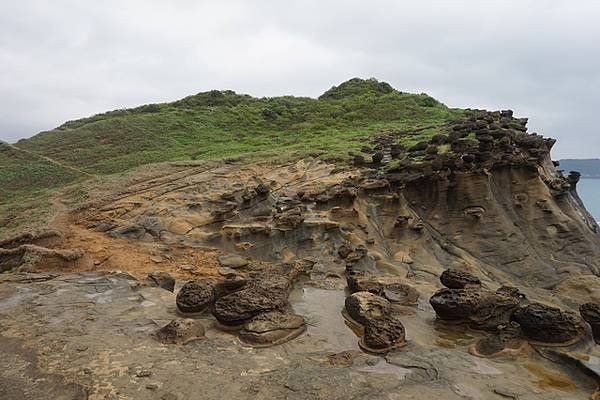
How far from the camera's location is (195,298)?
26.8 feet

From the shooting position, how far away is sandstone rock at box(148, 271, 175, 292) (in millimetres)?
9532

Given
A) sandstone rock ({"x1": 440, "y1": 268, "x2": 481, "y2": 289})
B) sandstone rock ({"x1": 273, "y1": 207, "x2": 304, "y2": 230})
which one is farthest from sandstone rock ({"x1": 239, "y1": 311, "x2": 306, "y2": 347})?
sandstone rock ({"x1": 273, "y1": 207, "x2": 304, "y2": 230})

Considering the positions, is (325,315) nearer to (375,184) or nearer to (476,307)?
(476,307)

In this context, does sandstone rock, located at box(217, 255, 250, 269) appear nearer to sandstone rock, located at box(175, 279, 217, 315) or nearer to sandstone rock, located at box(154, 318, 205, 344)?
sandstone rock, located at box(175, 279, 217, 315)

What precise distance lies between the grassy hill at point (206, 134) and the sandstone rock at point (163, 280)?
6.58m

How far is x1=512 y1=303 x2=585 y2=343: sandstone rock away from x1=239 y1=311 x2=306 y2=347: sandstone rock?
3.60 m

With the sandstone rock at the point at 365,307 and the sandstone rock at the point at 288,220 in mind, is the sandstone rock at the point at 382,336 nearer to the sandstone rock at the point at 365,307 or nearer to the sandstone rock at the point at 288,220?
the sandstone rock at the point at 365,307

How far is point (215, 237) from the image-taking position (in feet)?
43.4

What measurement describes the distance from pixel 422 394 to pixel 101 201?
1274 cm

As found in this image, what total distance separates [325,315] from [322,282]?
2467 mm

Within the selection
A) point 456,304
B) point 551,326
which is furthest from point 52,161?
point 551,326

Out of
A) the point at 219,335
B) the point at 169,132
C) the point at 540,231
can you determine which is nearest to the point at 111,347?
the point at 219,335

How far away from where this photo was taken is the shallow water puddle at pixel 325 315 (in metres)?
7.20

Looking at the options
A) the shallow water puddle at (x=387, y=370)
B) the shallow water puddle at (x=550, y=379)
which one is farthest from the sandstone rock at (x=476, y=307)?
the shallow water puddle at (x=387, y=370)
